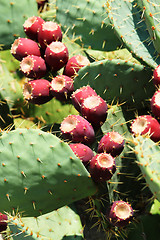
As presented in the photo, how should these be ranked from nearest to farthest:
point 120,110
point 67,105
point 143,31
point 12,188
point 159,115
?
point 12,188
point 159,115
point 120,110
point 143,31
point 67,105

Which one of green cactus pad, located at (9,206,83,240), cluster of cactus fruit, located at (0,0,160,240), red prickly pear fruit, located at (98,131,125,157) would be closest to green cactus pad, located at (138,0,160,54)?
cluster of cactus fruit, located at (0,0,160,240)

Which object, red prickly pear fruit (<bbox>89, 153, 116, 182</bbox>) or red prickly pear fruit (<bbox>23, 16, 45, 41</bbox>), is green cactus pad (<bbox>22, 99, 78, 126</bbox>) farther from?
red prickly pear fruit (<bbox>89, 153, 116, 182</bbox>)

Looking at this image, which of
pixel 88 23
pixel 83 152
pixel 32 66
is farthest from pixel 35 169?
pixel 88 23

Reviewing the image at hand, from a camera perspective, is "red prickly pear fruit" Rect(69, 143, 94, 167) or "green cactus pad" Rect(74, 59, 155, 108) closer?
"red prickly pear fruit" Rect(69, 143, 94, 167)

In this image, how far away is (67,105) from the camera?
2.05 m

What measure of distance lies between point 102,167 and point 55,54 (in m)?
0.61

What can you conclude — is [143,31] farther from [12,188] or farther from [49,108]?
[12,188]

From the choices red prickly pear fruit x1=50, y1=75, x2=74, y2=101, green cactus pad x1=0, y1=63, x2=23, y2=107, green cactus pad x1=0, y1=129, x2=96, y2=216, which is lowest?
green cactus pad x1=0, y1=63, x2=23, y2=107

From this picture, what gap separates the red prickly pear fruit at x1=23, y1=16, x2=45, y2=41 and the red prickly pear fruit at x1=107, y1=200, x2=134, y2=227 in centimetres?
93

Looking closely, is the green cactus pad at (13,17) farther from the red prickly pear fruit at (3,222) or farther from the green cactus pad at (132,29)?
the red prickly pear fruit at (3,222)

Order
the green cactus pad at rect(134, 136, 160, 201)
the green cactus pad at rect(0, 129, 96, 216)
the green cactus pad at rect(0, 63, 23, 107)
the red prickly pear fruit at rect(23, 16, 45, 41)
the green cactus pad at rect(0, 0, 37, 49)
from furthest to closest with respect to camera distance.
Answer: the green cactus pad at rect(0, 63, 23, 107) → the green cactus pad at rect(0, 0, 37, 49) → the red prickly pear fruit at rect(23, 16, 45, 41) → the green cactus pad at rect(0, 129, 96, 216) → the green cactus pad at rect(134, 136, 160, 201)

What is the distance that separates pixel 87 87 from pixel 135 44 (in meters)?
0.34

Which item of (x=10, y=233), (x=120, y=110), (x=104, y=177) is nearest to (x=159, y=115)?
(x=120, y=110)

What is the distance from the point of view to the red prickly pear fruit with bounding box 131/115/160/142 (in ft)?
5.09
